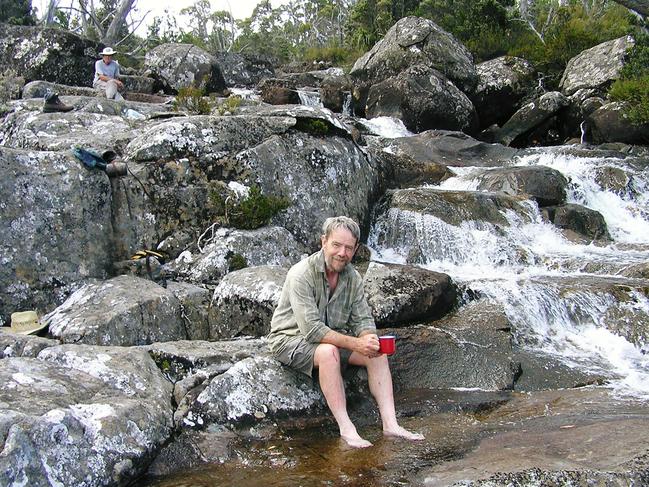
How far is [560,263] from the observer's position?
991 centimetres

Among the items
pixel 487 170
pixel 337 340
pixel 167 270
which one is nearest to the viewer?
pixel 337 340

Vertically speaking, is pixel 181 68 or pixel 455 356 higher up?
pixel 181 68

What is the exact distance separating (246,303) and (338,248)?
2408 mm

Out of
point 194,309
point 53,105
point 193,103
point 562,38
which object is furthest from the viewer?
point 562,38

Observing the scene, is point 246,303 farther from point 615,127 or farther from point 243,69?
point 243,69

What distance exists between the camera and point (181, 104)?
1158 cm

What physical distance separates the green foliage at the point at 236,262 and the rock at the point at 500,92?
14.4 metres

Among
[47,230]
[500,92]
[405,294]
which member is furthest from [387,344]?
[500,92]

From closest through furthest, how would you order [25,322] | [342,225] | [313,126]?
[342,225], [25,322], [313,126]

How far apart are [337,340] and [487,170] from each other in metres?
9.41

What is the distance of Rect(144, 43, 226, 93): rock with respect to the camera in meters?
20.2

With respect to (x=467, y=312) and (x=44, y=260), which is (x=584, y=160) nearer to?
(x=467, y=312)

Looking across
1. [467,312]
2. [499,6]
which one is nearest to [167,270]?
[467,312]

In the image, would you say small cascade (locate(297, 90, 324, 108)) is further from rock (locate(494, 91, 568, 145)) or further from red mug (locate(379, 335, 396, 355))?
red mug (locate(379, 335, 396, 355))
